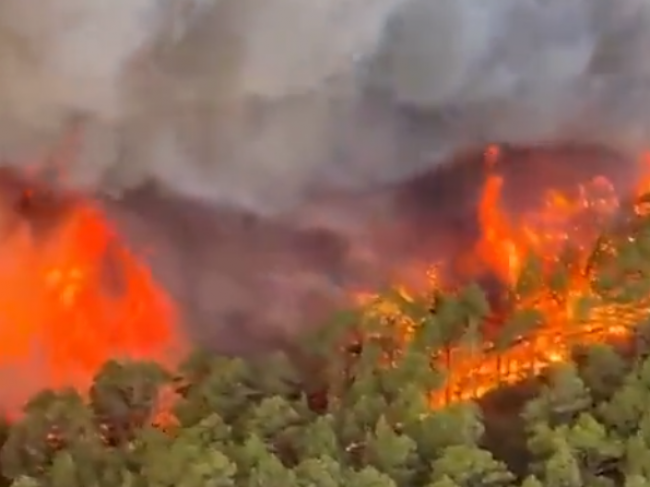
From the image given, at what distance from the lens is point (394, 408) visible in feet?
7.36

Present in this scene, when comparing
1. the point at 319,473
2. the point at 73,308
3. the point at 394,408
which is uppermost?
the point at 73,308

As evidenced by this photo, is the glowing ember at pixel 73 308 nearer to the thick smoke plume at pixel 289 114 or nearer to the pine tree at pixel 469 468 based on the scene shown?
the thick smoke plume at pixel 289 114

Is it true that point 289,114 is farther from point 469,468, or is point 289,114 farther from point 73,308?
point 469,468

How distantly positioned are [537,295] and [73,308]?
1.00 metres

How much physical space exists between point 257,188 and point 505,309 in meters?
0.60

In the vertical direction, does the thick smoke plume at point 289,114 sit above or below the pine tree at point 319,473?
above

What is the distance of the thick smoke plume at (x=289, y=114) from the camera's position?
2371mm

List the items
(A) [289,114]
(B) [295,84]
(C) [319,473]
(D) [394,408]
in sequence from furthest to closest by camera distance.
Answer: (A) [289,114] → (B) [295,84] → (D) [394,408] → (C) [319,473]

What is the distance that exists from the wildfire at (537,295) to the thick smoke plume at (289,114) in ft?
0.31

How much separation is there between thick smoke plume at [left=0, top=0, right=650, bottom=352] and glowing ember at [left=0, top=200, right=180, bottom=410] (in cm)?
6

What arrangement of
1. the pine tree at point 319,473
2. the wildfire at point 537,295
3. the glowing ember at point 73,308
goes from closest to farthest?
the pine tree at point 319,473 < the wildfire at point 537,295 < the glowing ember at point 73,308

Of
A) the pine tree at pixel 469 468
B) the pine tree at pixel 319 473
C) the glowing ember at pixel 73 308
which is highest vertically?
the glowing ember at pixel 73 308

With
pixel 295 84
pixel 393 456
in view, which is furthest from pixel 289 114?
pixel 393 456

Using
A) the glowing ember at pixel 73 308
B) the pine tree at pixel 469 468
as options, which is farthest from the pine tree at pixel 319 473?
the glowing ember at pixel 73 308
